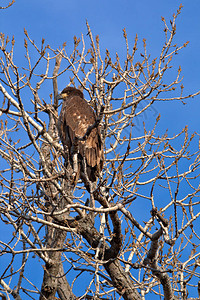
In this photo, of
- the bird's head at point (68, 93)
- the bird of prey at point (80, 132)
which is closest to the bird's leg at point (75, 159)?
the bird of prey at point (80, 132)

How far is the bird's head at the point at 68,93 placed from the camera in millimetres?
7270

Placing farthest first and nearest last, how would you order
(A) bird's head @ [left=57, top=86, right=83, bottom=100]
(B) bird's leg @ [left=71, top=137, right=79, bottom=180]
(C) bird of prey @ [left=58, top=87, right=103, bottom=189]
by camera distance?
1. (A) bird's head @ [left=57, top=86, right=83, bottom=100]
2. (C) bird of prey @ [left=58, top=87, right=103, bottom=189]
3. (B) bird's leg @ [left=71, top=137, right=79, bottom=180]

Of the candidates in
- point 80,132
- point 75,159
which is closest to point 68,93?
point 80,132

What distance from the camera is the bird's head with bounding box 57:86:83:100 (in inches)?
286

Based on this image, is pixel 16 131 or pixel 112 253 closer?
pixel 112 253

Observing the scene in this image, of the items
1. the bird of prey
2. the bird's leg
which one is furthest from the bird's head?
the bird's leg

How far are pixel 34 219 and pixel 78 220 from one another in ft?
2.73

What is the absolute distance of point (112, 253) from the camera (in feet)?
17.3

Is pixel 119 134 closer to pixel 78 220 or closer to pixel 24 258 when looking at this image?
pixel 78 220

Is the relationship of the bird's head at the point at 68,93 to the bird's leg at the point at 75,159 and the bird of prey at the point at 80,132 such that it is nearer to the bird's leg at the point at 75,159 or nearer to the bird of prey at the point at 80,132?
the bird of prey at the point at 80,132

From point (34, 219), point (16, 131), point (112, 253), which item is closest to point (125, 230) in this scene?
point (112, 253)

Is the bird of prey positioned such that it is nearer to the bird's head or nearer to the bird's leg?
the bird's head

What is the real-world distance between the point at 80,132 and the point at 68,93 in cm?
138

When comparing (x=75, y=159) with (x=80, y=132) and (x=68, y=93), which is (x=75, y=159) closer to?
(x=80, y=132)
